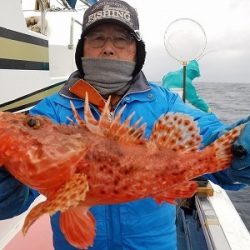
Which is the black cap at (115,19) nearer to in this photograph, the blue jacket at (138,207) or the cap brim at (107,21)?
the cap brim at (107,21)

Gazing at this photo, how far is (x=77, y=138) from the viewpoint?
2188 mm

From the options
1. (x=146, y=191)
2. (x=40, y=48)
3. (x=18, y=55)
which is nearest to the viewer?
(x=146, y=191)

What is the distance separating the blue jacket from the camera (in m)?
2.86

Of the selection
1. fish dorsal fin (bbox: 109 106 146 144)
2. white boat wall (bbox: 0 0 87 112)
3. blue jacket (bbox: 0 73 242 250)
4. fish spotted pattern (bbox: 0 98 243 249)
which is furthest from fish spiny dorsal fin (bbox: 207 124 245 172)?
white boat wall (bbox: 0 0 87 112)

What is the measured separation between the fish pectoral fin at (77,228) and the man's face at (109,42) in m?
1.42

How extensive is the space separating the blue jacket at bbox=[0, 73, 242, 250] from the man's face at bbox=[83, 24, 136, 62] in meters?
0.29

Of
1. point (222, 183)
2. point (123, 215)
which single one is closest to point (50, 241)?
point (123, 215)

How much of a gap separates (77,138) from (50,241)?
9.26 feet

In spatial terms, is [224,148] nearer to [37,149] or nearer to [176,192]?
[176,192]

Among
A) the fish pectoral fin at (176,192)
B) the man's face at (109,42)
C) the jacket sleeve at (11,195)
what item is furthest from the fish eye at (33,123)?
the man's face at (109,42)

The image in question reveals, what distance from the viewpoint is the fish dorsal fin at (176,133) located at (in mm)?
2369

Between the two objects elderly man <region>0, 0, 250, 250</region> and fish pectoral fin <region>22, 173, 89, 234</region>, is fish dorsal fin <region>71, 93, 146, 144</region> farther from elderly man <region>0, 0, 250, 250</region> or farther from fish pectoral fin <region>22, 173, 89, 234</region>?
elderly man <region>0, 0, 250, 250</region>

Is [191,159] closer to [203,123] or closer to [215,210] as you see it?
[203,123]

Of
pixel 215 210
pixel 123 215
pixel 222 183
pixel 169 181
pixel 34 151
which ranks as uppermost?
pixel 34 151
